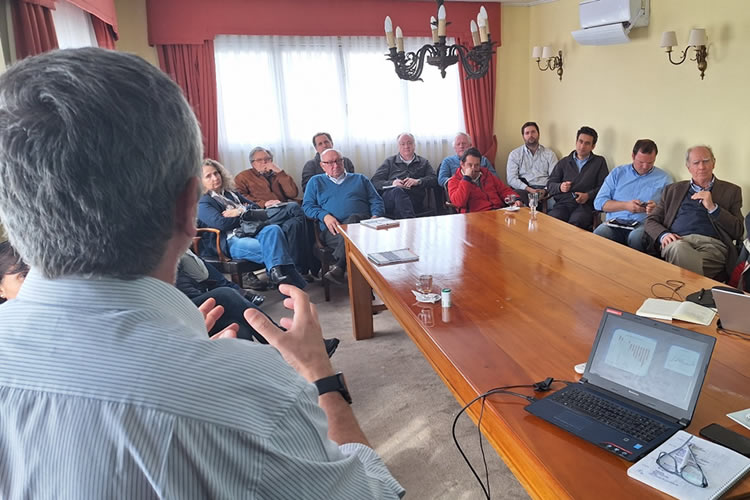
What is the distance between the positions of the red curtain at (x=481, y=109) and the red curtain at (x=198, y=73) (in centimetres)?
261

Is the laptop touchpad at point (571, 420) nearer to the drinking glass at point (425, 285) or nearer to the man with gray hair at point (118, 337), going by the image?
the man with gray hair at point (118, 337)

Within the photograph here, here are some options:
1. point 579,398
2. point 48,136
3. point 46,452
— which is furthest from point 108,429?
point 579,398

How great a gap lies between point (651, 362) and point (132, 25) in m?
Answer: 5.10

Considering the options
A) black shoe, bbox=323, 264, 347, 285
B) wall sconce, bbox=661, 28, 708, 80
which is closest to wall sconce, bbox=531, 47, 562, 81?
wall sconce, bbox=661, 28, 708, 80

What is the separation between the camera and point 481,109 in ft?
18.6

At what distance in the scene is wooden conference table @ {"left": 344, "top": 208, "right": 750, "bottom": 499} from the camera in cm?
106

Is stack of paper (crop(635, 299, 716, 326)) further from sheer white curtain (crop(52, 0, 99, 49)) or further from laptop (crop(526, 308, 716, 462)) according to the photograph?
sheer white curtain (crop(52, 0, 99, 49))

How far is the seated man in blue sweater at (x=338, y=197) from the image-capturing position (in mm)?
4133

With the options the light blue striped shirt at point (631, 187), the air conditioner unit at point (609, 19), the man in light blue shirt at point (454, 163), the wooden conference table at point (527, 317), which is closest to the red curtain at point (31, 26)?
the wooden conference table at point (527, 317)

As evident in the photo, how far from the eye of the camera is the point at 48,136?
1.76 feet

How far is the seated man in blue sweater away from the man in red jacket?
70 centimetres

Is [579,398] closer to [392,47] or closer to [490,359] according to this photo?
[490,359]

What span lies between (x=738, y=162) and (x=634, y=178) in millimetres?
682

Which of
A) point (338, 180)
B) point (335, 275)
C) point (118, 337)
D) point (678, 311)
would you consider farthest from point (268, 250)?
point (118, 337)
